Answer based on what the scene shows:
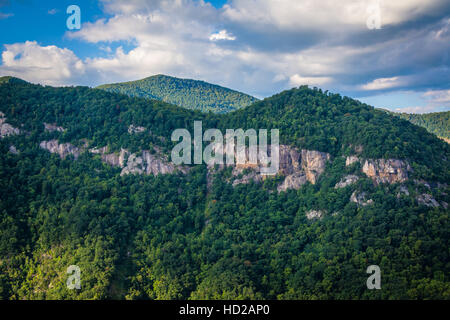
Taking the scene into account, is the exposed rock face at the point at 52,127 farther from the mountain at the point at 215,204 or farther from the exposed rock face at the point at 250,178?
the exposed rock face at the point at 250,178

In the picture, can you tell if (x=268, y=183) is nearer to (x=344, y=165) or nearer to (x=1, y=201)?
(x=344, y=165)

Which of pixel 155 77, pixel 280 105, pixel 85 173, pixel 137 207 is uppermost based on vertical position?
pixel 155 77

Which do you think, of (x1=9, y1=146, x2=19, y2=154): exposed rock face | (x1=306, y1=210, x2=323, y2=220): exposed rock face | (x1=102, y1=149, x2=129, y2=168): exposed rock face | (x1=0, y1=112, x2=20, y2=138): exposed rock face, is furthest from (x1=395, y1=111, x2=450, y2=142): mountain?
(x1=9, y1=146, x2=19, y2=154): exposed rock face

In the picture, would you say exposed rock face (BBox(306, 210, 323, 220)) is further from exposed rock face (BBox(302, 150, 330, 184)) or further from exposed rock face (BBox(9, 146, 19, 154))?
exposed rock face (BBox(9, 146, 19, 154))

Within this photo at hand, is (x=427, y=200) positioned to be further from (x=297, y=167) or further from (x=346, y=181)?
(x=297, y=167)
